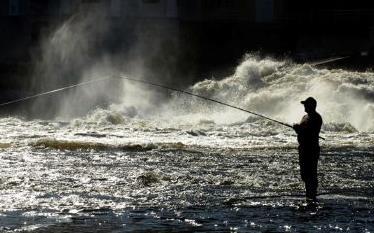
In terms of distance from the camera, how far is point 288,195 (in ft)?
40.1

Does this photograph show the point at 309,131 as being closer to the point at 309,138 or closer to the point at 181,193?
the point at 309,138

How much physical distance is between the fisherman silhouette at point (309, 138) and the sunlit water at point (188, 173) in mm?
536

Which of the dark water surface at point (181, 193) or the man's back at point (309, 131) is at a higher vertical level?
the man's back at point (309, 131)

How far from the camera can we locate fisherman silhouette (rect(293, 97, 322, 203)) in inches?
433

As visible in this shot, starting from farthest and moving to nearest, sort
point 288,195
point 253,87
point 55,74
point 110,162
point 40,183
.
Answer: point 55,74 < point 253,87 < point 110,162 < point 40,183 < point 288,195

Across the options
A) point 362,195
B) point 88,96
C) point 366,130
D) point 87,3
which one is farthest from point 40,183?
point 87,3

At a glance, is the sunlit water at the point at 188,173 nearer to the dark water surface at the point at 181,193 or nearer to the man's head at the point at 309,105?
the dark water surface at the point at 181,193

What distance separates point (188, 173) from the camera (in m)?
15.0

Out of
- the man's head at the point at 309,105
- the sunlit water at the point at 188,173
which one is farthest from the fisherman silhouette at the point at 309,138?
the sunlit water at the point at 188,173

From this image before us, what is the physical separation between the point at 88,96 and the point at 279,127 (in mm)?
13648

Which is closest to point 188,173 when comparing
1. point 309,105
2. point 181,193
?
point 181,193

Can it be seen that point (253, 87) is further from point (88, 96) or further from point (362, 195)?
point (362, 195)

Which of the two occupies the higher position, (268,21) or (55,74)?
(268,21)

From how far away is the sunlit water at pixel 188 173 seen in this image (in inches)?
406
